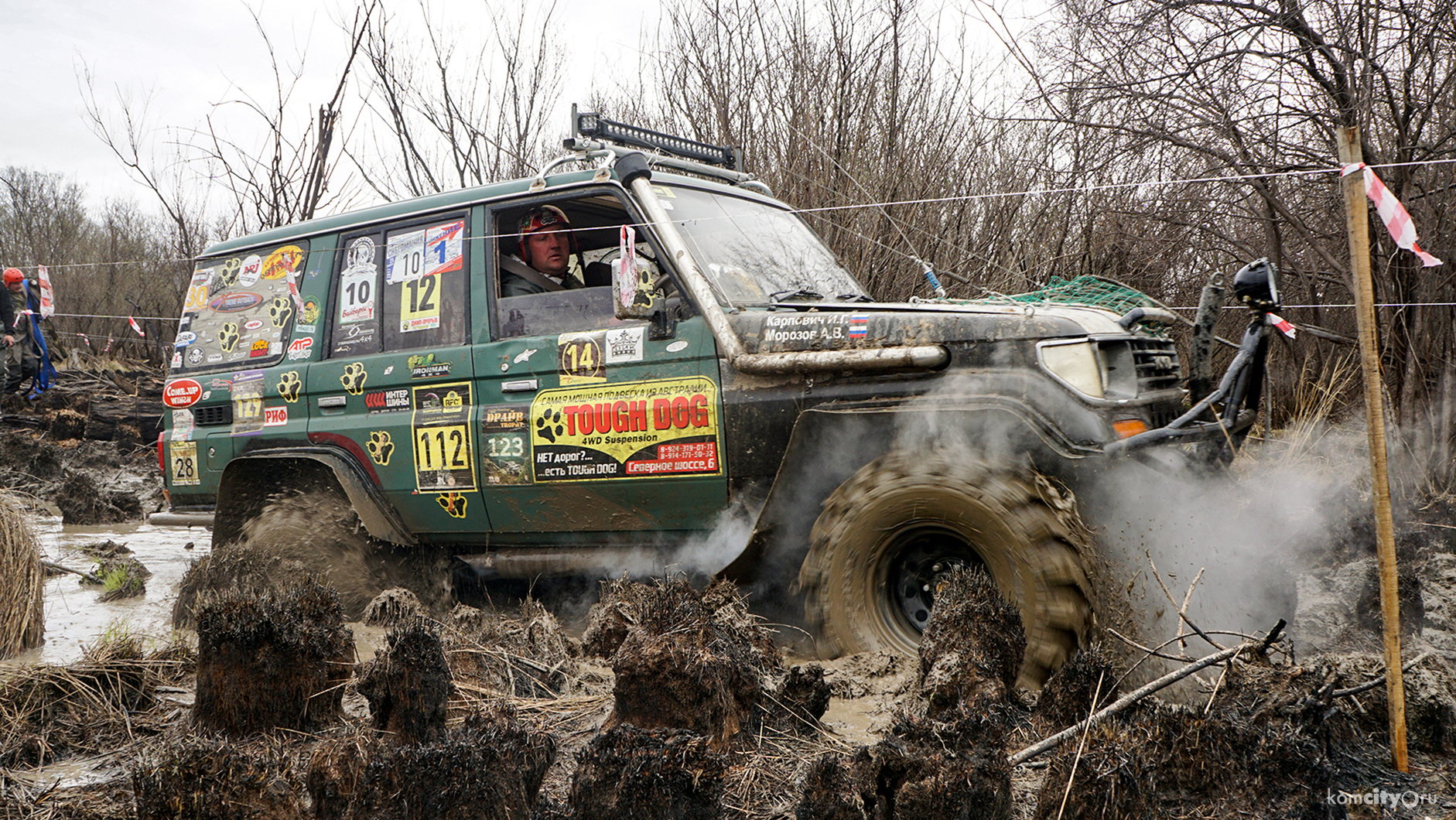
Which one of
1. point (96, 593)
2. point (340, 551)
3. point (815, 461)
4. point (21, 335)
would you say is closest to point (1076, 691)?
point (815, 461)

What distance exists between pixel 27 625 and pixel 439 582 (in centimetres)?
182

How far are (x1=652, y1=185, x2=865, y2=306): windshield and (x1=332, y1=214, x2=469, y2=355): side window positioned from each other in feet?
3.72

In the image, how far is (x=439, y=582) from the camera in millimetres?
5176

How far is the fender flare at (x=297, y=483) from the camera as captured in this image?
16.1 feet

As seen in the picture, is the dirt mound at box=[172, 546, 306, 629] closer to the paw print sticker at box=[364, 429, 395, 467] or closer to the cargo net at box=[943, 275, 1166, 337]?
the paw print sticker at box=[364, 429, 395, 467]

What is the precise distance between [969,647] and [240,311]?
177 inches

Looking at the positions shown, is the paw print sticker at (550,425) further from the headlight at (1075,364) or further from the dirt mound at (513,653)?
the headlight at (1075,364)

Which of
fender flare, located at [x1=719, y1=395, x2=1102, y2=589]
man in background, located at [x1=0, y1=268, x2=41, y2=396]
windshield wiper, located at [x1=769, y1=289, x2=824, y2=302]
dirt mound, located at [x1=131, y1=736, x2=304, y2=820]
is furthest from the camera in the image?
man in background, located at [x1=0, y1=268, x2=41, y2=396]

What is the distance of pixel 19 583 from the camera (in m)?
4.33

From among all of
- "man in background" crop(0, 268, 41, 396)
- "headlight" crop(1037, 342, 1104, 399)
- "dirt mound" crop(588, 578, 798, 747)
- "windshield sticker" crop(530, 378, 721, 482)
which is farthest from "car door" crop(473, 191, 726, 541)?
"man in background" crop(0, 268, 41, 396)

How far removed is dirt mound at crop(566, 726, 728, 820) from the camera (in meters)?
2.20

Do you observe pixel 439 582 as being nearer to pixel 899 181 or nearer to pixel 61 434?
pixel 899 181

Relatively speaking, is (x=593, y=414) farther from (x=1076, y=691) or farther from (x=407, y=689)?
(x=1076, y=691)

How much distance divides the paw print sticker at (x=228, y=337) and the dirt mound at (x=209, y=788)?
12.2 feet
